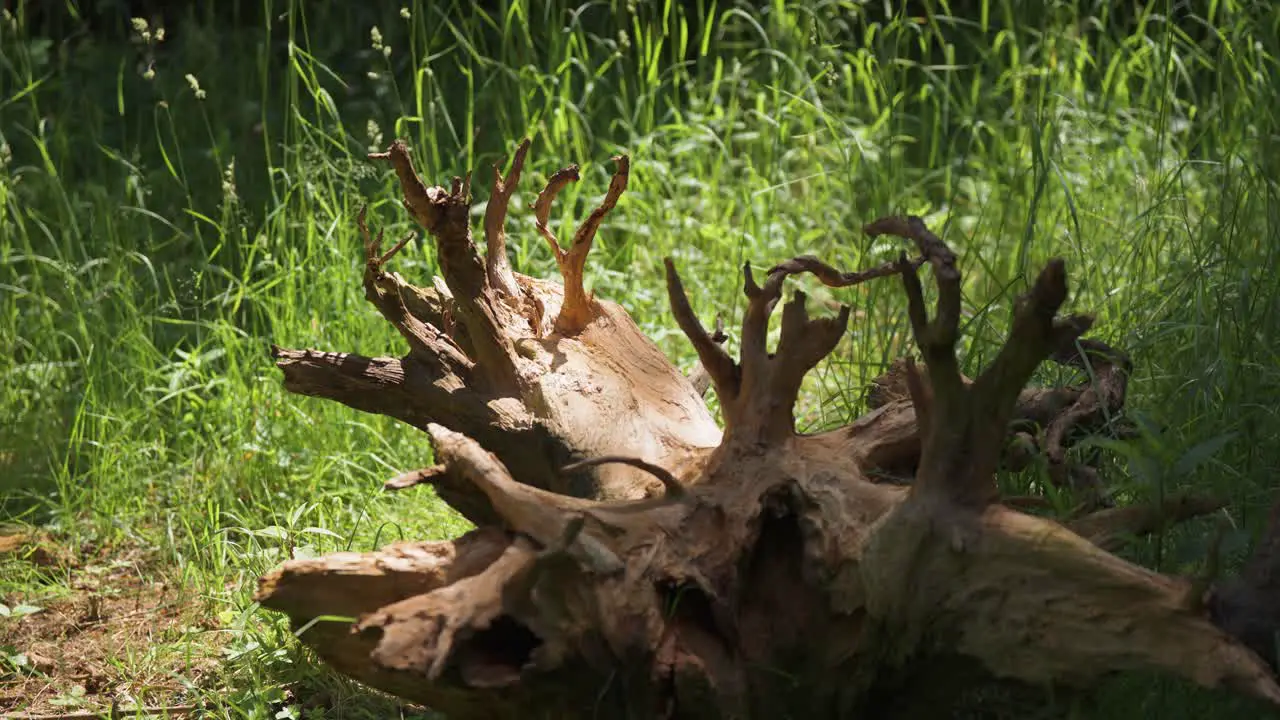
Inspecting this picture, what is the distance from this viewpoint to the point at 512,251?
4.14 metres

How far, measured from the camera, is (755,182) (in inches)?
169

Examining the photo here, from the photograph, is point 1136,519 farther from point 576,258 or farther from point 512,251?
point 512,251

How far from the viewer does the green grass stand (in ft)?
9.72

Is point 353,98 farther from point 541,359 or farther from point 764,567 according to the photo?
point 764,567

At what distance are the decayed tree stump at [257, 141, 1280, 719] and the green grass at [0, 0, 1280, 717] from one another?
0.73 ft

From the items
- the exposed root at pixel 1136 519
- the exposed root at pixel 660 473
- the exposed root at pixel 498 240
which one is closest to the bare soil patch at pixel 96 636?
the exposed root at pixel 498 240

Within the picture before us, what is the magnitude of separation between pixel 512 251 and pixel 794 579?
7.51 feet

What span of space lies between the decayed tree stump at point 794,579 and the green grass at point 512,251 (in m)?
0.22

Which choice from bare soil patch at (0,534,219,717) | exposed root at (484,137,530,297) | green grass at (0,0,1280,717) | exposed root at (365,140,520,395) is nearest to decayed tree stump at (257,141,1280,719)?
green grass at (0,0,1280,717)

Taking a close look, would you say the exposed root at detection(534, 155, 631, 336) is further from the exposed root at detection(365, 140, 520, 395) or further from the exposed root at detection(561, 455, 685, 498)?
the exposed root at detection(561, 455, 685, 498)

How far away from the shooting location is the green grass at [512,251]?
117 inches

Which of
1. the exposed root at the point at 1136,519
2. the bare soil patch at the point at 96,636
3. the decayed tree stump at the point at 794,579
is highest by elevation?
the exposed root at the point at 1136,519

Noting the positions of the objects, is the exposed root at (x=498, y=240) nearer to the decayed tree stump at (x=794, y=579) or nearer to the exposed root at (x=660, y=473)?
the decayed tree stump at (x=794, y=579)

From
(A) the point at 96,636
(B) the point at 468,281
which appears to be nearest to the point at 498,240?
(B) the point at 468,281
